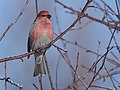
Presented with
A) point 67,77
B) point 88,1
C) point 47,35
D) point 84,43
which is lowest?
point 88,1

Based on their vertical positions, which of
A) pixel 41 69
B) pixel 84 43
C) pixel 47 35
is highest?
pixel 84 43

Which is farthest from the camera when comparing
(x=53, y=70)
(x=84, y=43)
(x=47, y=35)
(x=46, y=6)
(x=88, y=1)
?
(x=84, y=43)

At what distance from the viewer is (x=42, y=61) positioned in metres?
3.33

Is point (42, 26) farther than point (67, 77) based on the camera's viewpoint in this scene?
No

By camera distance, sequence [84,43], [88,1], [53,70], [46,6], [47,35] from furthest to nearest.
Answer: [84,43], [46,6], [53,70], [47,35], [88,1]

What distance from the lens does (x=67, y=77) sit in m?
5.07

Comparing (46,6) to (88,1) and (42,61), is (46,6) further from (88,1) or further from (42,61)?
(88,1)

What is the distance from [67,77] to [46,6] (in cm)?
97

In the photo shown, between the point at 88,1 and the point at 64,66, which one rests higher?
the point at 64,66

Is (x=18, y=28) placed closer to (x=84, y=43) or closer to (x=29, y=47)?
(x=84, y=43)

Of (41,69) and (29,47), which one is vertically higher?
(29,47)

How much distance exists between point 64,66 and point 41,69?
219 cm

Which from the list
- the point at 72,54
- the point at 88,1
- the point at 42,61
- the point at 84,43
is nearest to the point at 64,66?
the point at 72,54

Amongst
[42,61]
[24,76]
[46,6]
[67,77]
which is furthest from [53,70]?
[42,61]
